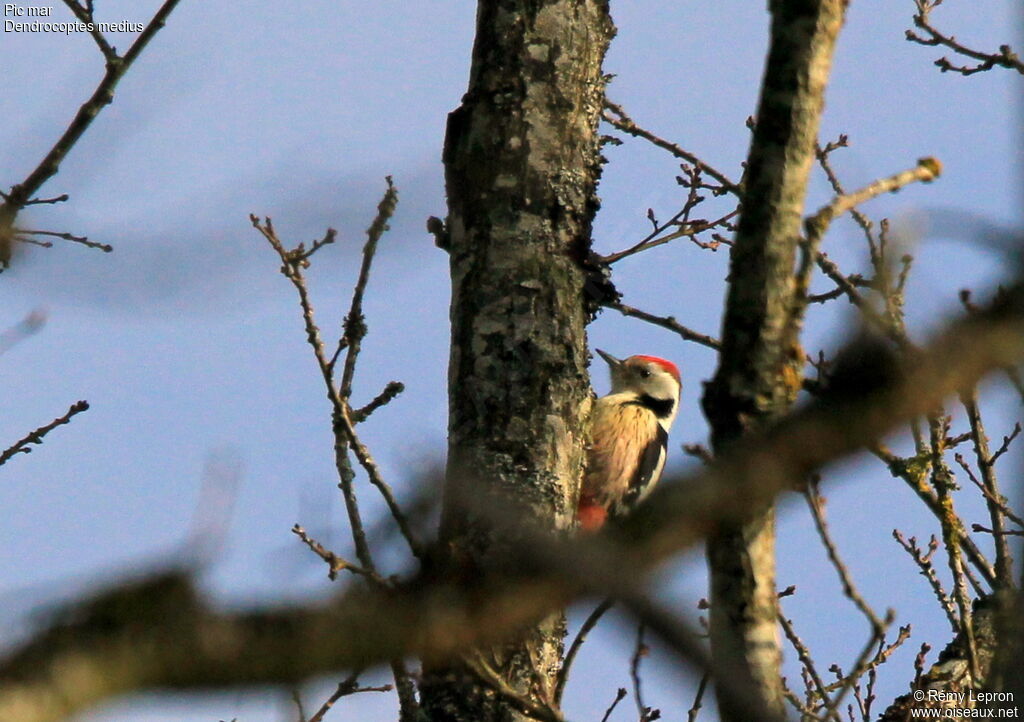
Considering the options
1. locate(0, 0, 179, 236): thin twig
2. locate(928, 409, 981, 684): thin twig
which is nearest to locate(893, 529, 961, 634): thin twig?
locate(928, 409, 981, 684): thin twig

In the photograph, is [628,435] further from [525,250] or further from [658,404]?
[525,250]

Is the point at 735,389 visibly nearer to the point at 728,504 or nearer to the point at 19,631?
the point at 728,504

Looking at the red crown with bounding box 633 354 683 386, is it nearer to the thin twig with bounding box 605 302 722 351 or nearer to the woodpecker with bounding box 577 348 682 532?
the woodpecker with bounding box 577 348 682 532

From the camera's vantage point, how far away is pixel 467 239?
409 centimetres

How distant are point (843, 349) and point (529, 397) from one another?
2327 mm

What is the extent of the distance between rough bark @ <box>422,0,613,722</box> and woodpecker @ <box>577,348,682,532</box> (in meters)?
1.01

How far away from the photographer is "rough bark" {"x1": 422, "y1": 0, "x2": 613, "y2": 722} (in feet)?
12.6

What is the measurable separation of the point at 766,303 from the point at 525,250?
68.6 inches

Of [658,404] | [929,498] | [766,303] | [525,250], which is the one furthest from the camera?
[658,404]

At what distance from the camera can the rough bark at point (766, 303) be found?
2.33m

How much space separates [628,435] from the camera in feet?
21.9

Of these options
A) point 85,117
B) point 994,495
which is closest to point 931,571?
point 994,495

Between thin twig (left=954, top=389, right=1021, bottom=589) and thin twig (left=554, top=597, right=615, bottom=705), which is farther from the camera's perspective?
thin twig (left=954, top=389, right=1021, bottom=589)

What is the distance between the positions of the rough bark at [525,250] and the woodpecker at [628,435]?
1.01 metres
